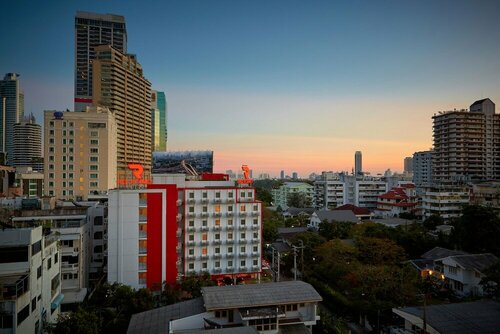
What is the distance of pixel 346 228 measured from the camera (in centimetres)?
5525

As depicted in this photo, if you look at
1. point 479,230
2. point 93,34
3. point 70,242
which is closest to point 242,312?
point 70,242

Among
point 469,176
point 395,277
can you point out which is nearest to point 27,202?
point 395,277

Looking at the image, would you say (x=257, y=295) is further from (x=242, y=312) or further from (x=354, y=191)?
(x=354, y=191)

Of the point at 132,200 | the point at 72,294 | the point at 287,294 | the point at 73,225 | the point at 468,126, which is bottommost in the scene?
the point at 72,294

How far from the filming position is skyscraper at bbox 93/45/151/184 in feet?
316

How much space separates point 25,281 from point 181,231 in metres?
20.5

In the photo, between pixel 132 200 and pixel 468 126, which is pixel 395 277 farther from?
pixel 468 126

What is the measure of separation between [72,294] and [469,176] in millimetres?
105491

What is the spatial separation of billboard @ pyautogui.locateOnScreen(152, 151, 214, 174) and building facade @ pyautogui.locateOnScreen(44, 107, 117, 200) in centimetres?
1449

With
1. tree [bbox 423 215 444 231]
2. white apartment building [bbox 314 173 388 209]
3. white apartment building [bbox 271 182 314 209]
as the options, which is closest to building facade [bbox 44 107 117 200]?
white apartment building [bbox 314 173 388 209]

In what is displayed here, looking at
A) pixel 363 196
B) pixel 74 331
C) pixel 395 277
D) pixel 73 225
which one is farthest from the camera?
pixel 363 196

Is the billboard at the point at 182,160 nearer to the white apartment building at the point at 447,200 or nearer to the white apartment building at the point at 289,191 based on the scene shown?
the white apartment building at the point at 447,200

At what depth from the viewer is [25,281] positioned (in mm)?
20141

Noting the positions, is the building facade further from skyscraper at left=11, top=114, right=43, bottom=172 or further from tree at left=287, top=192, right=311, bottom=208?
skyscraper at left=11, top=114, right=43, bottom=172
